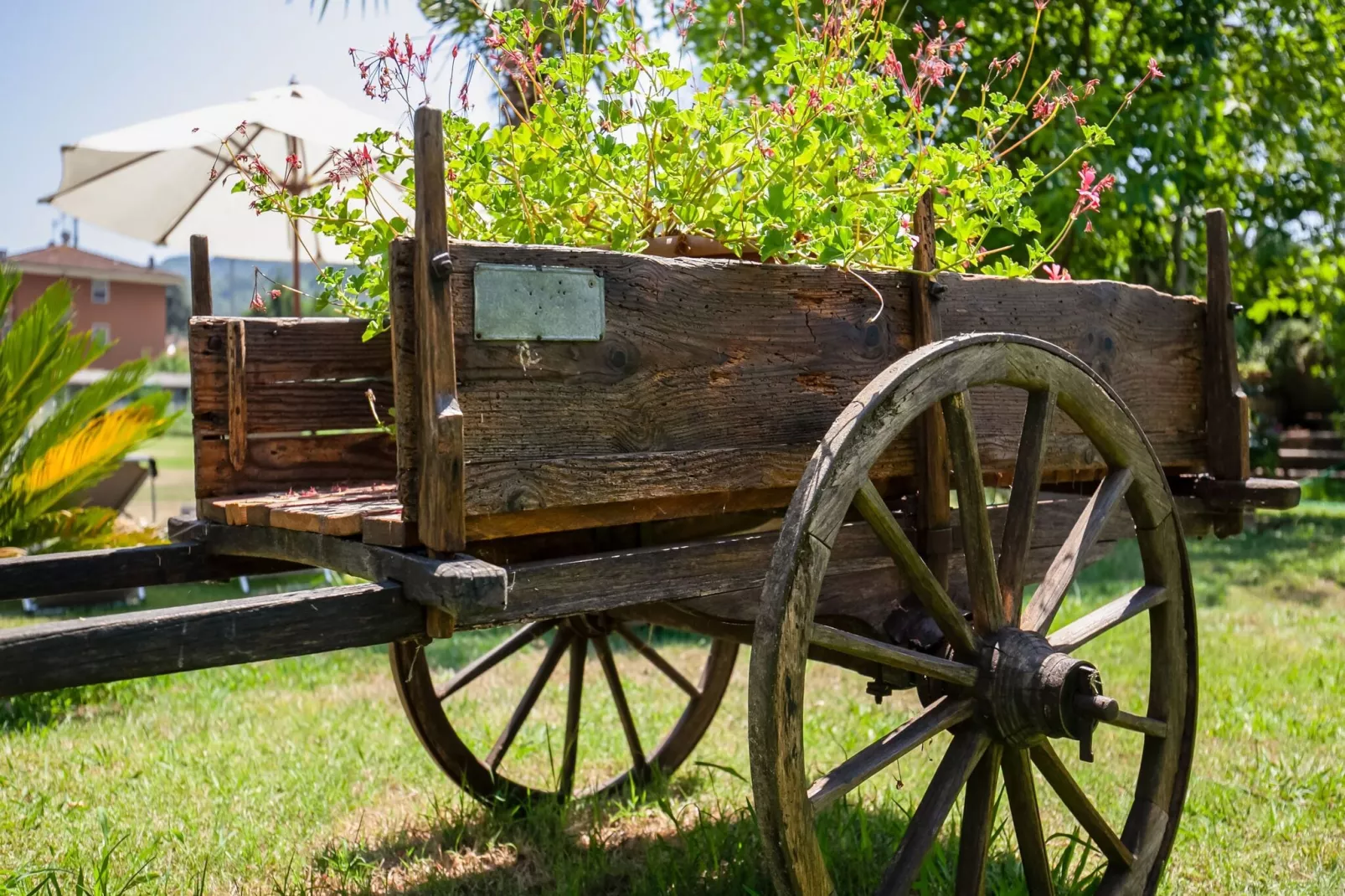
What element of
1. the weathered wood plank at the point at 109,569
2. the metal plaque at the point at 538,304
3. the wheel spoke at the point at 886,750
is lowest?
the wheel spoke at the point at 886,750

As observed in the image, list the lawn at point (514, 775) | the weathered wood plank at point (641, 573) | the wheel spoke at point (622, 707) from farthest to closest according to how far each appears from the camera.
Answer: the wheel spoke at point (622, 707), the lawn at point (514, 775), the weathered wood plank at point (641, 573)

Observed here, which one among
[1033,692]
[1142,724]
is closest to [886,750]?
[1033,692]

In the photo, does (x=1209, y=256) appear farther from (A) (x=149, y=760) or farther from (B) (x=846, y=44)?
(A) (x=149, y=760)

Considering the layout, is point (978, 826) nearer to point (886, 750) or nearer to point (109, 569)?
point (886, 750)

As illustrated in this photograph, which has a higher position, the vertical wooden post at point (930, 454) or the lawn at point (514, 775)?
the vertical wooden post at point (930, 454)

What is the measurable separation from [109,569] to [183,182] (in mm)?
5531

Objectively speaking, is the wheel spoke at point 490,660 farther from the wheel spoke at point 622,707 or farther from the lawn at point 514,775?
the lawn at point 514,775

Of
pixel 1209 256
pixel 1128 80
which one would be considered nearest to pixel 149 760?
pixel 1209 256

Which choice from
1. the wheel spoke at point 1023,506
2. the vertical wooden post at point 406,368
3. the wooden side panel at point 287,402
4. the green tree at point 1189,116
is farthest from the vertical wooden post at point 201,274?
the green tree at point 1189,116

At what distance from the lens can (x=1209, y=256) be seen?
2711 mm

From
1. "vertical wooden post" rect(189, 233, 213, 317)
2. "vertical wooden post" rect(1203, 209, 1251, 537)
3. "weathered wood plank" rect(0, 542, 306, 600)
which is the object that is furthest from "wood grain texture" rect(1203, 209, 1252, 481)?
"vertical wooden post" rect(189, 233, 213, 317)

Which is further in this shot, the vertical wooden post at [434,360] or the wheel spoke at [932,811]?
the wheel spoke at [932,811]

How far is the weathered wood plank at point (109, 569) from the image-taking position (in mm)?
2074

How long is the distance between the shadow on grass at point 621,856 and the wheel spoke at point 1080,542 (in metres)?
0.66
